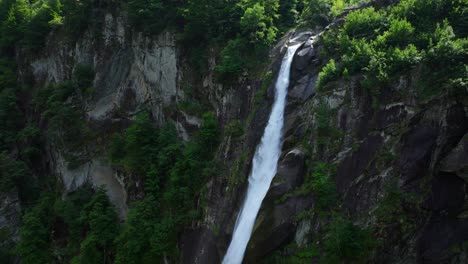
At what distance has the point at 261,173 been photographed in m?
19.7

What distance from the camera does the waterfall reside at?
59.9 ft

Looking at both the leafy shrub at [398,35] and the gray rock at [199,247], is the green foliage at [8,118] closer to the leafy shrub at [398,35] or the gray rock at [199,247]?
the gray rock at [199,247]

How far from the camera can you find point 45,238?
80.3ft

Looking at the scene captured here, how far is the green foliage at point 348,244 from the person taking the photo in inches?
592

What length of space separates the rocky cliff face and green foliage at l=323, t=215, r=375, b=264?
0.37m

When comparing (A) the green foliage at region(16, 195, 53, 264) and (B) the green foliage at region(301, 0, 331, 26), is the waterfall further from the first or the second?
(A) the green foliage at region(16, 195, 53, 264)

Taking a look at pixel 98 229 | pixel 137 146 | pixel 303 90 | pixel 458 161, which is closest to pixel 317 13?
pixel 303 90

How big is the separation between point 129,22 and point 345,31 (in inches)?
565

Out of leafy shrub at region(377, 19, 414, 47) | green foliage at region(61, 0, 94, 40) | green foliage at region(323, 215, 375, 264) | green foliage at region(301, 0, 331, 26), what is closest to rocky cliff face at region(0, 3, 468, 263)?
green foliage at region(323, 215, 375, 264)

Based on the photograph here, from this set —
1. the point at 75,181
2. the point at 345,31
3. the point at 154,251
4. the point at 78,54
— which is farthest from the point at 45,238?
the point at 345,31

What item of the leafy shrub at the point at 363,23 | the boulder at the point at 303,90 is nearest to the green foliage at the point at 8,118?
the boulder at the point at 303,90

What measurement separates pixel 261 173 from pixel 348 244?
18.9 ft

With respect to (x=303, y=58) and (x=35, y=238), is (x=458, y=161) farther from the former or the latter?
(x=35, y=238)

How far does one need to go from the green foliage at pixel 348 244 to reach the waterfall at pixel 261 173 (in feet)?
12.6
